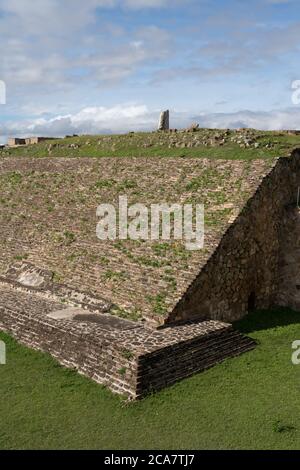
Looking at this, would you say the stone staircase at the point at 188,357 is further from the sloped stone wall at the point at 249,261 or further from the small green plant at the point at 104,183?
the small green plant at the point at 104,183

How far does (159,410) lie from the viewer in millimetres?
7477

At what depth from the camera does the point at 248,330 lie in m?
11.0

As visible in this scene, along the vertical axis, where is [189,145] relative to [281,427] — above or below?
above

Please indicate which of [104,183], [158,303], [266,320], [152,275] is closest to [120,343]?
[158,303]

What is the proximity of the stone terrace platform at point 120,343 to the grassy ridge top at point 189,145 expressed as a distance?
6267 millimetres

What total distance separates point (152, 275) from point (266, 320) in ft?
10.6

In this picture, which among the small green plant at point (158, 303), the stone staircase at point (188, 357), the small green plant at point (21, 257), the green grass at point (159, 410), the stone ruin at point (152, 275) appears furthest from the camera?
the small green plant at point (21, 257)

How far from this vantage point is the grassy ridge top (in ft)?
46.5

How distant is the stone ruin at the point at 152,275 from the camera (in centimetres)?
868

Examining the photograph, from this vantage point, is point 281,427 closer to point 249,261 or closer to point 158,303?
point 158,303

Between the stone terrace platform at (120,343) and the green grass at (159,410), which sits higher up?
the stone terrace platform at (120,343)

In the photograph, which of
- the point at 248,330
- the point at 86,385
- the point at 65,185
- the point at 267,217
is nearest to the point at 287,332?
the point at 248,330

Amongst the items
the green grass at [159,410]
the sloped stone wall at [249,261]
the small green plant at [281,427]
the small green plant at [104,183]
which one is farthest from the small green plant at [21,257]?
the small green plant at [281,427]

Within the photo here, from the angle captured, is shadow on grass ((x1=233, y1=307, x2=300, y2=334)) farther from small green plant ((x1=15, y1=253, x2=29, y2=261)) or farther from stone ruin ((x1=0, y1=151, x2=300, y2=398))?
small green plant ((x1=15, y1=253, x2=29, y2=261))
